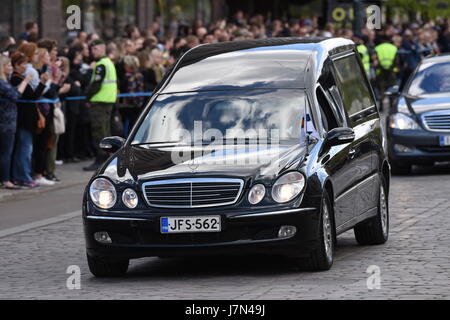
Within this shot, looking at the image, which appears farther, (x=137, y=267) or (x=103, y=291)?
(x=137, y=267)

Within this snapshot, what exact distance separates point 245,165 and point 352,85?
8.69ft

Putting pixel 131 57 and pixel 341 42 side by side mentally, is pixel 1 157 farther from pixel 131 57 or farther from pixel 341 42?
pixel 341 42

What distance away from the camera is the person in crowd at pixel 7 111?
1814 centimetres

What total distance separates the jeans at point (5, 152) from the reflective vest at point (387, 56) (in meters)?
18.5

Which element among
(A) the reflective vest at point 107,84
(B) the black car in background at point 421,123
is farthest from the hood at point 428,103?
(A) the reflective vest at point 107,84

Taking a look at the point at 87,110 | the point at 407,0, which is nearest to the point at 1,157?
the point at 87,110

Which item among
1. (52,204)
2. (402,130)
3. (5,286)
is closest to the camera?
(5,286)

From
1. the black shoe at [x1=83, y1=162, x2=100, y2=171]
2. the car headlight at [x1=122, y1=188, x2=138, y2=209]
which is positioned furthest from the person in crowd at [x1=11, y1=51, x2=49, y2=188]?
the car headlight at [x1=122, y1=188, x2=138, y2=209]

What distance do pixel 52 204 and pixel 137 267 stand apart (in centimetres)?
611

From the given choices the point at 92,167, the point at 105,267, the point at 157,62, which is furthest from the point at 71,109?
the point at 105,267

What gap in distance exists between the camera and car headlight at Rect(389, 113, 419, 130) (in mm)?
19938

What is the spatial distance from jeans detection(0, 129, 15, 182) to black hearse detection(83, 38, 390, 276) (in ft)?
21.7

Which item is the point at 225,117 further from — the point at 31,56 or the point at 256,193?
the point at 31,56

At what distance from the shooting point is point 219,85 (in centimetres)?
1173
